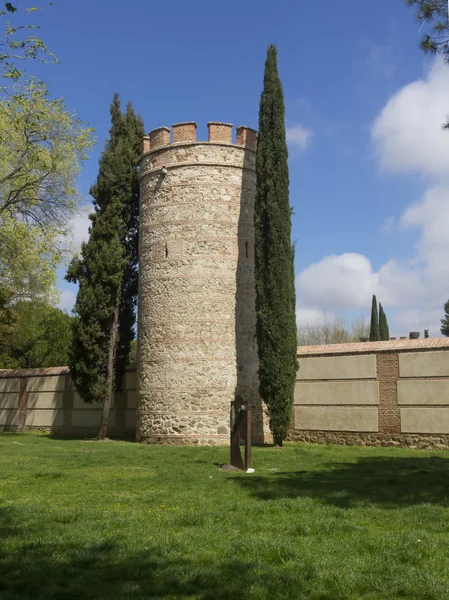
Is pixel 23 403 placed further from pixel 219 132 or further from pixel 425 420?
pixel 425 420

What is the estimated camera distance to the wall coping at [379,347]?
17.8 m

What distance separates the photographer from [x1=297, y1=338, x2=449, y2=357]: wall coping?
1784 cm

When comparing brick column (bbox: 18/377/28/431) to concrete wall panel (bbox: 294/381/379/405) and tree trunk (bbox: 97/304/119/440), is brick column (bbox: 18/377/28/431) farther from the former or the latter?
concrete wall panel (bbox: 294/381/379/405)

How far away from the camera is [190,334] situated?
65.6ft

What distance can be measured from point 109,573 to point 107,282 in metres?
17.9

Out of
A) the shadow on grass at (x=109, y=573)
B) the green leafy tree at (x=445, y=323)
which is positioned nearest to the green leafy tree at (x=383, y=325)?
the green leafy tree at (x=445, y=323)

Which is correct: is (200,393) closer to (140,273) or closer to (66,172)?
(140,273)

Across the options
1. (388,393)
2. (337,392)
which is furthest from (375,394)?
(337,392)

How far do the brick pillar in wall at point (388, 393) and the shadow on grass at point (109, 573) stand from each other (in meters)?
13.6

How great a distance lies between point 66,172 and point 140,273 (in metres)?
4.41

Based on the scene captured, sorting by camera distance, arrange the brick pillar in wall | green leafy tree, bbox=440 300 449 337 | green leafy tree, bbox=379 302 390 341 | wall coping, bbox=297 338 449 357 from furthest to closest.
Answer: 1. green leafy tree, bbox=440 300 449 337
2. green leafy tree, bbox=379 302 390 341
3. the brick pillar in wall
4. wall coping, bbox=297 338 449 357

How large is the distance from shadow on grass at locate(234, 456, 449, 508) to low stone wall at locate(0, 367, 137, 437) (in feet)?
41.7

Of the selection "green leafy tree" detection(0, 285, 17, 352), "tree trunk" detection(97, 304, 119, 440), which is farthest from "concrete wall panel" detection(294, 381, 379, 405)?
"green leafy tree" detection(0, 285, 17, 352)

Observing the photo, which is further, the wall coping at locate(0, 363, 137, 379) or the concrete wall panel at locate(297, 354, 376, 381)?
the wall coping at locate(0, 363, 137, 379)
